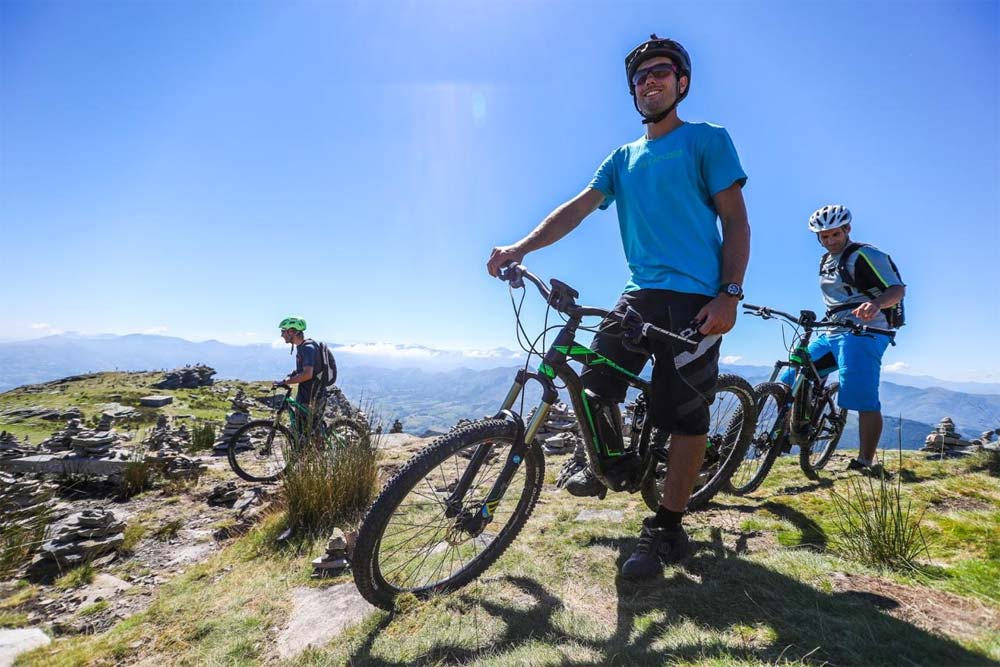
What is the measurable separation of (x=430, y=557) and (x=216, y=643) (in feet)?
4.95

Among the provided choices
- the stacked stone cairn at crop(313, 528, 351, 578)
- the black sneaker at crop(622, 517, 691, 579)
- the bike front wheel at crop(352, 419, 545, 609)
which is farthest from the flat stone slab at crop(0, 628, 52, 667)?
the black sneaker at crop(622, 517, 691, 579)

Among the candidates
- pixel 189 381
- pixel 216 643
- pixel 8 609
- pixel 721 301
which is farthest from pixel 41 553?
pixel 189 381

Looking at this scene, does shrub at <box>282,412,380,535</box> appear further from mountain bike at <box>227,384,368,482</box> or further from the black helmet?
the black helmet

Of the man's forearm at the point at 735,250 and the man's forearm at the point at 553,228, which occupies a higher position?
the man's forearm at the point at 553,228

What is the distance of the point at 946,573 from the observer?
2857 mm

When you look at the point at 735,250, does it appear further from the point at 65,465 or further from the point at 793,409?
the point at 65,465

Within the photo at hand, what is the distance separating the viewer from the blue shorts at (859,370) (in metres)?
5.76

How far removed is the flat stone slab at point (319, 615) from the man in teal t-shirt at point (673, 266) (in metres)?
1.97

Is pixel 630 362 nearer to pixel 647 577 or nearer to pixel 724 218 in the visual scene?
pixel 724 218

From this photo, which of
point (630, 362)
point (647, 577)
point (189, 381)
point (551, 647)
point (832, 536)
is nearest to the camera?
point (551, 647)

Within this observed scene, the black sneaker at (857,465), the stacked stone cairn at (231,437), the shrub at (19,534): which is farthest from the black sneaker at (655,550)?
the stacked stone cairn at (231,437)

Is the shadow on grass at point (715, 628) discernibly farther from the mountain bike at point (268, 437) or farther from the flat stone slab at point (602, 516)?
the mountain bike at point (268, 437)

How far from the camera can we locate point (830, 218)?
5.96 meters

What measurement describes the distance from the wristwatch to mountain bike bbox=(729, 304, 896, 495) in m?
2.43
